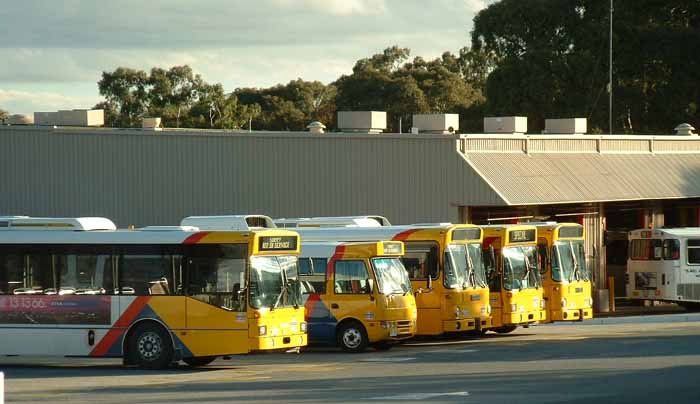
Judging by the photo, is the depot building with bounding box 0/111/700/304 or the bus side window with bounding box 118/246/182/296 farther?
the depot building with bounding box 0/111/700/304

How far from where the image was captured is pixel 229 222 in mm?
29812

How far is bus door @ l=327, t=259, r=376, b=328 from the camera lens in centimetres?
2888

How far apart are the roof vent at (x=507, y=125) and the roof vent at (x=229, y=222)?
A: 1669cm

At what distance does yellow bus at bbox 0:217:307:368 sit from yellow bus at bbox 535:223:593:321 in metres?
10.6

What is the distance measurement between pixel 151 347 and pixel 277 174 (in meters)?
17.5

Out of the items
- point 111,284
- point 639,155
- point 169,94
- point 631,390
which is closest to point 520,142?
point 639,155

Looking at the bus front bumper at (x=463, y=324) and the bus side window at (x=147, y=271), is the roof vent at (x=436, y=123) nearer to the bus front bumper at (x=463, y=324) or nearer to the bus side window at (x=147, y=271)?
the bus front bumper at (x=463, y=324)

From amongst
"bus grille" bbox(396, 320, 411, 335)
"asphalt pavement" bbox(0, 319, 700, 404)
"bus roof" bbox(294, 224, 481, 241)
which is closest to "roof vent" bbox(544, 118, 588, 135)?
"asphalt pavement" bbox(0, 319, 700, 404)

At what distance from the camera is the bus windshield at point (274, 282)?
2470 cm

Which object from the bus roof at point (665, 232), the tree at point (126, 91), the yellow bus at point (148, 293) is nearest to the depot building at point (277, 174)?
the bus roof at point (665, 232)

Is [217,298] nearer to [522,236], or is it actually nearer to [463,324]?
[463,324]

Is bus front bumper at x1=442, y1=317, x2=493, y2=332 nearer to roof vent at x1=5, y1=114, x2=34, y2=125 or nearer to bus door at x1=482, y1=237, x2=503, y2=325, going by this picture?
bus door at x1=482, y1=237, x2=503, y2=325

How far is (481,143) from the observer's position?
42.1m

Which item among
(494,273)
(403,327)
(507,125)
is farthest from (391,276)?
(507,125)
